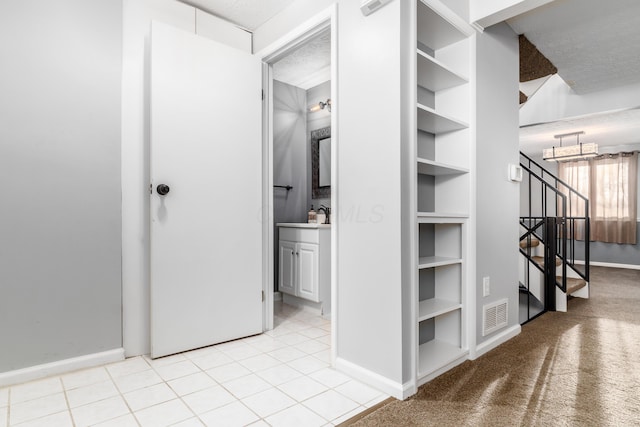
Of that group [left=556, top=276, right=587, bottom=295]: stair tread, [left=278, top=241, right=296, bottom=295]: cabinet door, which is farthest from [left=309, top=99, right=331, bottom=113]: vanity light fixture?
[left=556, top=276, right=587, bottom=295]: stair tread

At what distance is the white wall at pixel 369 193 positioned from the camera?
5.52ft

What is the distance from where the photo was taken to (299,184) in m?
4.02

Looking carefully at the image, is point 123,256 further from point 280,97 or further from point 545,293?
point 545,293

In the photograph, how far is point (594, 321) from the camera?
294cm

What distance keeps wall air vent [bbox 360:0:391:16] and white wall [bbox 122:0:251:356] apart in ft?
4.56

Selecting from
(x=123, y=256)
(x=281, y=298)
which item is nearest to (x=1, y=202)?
(x=123, y=256)

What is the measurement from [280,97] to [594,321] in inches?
145

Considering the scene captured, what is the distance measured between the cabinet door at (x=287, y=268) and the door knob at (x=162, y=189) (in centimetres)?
146

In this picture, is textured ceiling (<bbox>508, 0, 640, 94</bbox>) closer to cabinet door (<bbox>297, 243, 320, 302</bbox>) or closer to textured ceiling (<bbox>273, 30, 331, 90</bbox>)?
textured ceiling (<bbox>273, 30, 331, 90</bbox>)

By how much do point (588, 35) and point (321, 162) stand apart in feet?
8.37

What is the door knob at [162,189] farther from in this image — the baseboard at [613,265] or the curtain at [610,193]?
the baseboard at [613,265]

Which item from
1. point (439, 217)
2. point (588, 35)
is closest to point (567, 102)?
point (588, 35)

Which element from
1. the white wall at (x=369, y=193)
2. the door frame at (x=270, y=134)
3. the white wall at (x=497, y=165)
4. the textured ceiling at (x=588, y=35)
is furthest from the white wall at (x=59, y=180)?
the textured ceiling at (x=588, y=35)

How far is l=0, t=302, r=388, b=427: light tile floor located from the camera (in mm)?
1475
